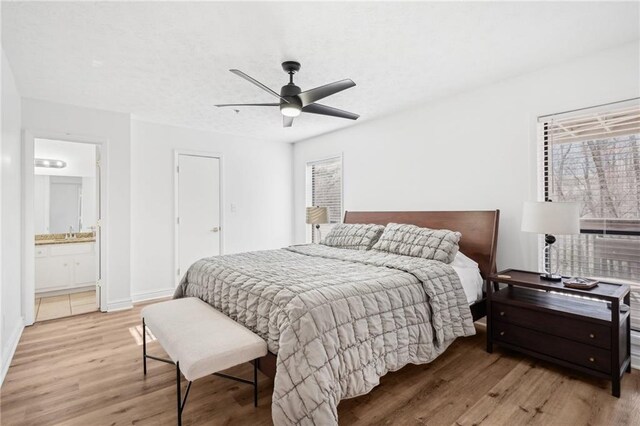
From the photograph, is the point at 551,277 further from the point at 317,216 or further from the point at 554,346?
the point at 317,216

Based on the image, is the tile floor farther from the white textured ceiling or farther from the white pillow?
the white pillow

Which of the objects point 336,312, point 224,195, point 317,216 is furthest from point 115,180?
point 336,312

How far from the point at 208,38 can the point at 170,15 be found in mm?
317

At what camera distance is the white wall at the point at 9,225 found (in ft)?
8.18

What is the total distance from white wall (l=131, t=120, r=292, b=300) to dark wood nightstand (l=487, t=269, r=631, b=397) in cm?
392

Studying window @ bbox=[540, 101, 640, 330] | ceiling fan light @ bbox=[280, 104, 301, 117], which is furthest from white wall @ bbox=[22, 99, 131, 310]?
window @ bbox=[540, 101, 640, 330]

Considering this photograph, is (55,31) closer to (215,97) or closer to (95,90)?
(95,90)

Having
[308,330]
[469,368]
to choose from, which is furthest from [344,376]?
[469,368]

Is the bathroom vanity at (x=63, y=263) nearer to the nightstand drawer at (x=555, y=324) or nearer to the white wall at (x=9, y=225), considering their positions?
the white wall at (x=9, y=225)

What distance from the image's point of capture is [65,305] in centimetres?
426

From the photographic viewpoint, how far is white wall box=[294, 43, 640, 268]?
8.93 feet

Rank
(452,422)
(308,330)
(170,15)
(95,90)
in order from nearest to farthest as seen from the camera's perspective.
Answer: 1. (308,330)
2. (452,422)
3. (170,15)
4. (95,90)

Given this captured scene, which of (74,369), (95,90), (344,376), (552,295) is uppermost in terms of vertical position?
(95,90)

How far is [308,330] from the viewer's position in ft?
5.66
